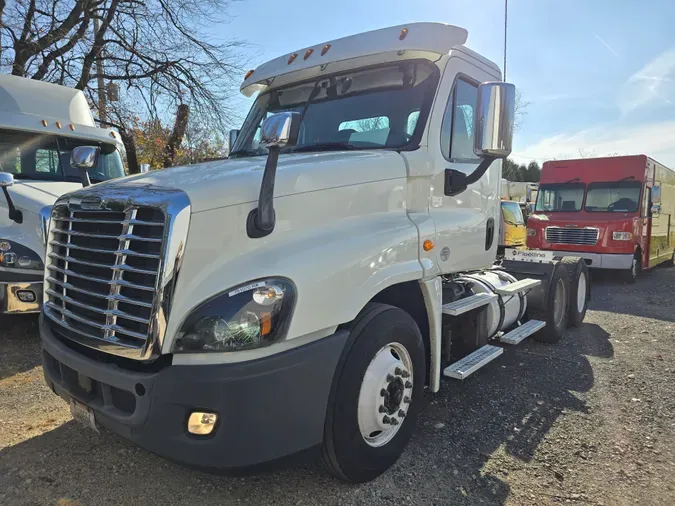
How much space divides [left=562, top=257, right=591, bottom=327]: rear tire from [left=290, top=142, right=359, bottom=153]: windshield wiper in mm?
4369

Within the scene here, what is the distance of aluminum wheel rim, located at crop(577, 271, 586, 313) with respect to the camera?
695 cm

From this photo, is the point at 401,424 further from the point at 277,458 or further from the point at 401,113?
the point at 401,113

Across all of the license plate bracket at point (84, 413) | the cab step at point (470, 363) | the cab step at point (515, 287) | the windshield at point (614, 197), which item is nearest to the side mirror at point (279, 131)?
the license plate bracket at point (84, 413)

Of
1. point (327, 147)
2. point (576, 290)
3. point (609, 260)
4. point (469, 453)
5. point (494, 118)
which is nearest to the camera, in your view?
point (494, 118)

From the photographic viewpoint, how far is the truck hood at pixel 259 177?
246 centimetres

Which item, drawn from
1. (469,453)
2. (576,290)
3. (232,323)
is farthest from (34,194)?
(576,290)

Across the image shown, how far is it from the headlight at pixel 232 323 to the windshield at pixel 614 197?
39.3ft

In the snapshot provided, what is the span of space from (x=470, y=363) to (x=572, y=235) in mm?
9421

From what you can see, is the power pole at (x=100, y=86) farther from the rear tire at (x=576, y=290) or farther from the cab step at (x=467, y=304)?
the cab step at (x=467, y=304)

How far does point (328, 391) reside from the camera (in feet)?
8.46

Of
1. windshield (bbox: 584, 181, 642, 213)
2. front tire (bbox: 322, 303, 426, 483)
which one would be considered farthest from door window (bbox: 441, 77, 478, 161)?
windshield (bbox: 584, 181, 642, 213)

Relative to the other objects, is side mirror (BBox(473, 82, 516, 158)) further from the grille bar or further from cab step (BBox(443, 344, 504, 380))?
the grille bar

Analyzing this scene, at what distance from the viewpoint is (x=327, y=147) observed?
3621 mm

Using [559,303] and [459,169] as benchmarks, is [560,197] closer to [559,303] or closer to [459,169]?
[559,303]
